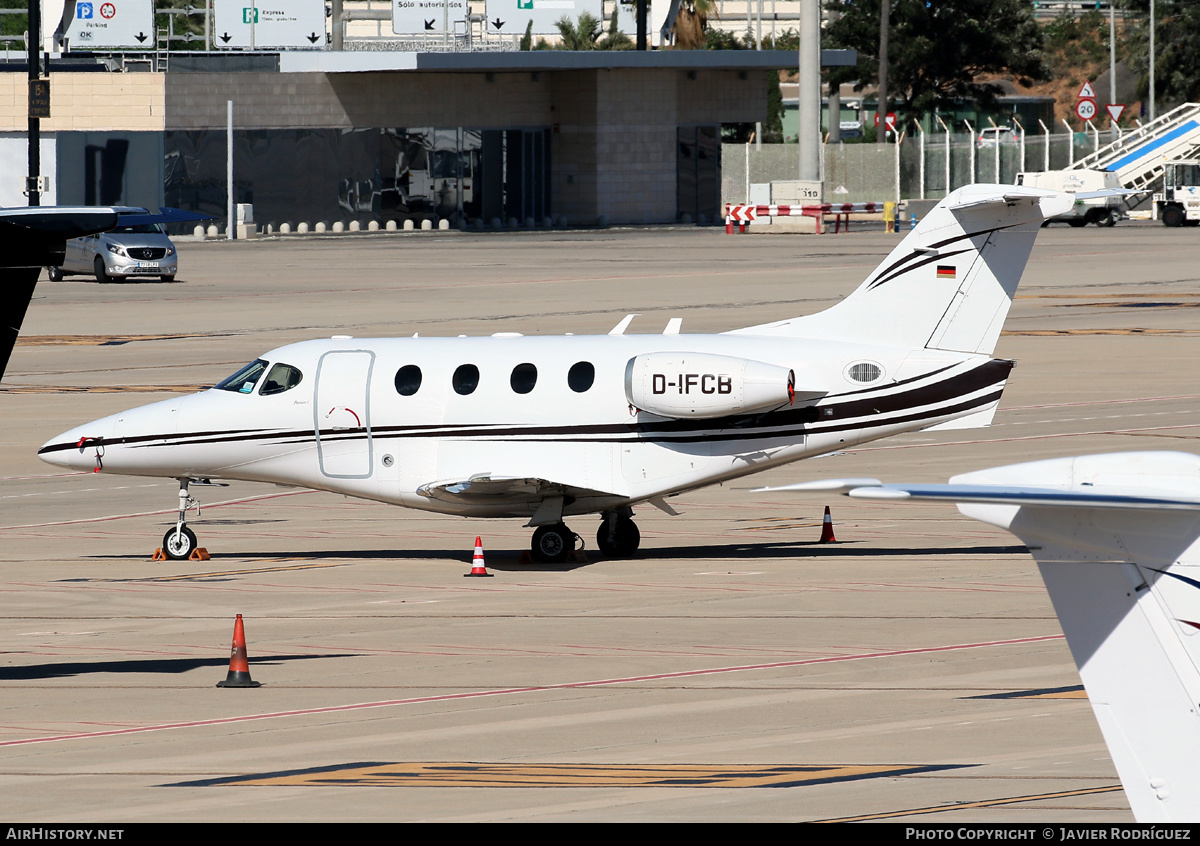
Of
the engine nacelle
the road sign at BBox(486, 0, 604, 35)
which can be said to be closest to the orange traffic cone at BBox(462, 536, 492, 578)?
the engine nacelle

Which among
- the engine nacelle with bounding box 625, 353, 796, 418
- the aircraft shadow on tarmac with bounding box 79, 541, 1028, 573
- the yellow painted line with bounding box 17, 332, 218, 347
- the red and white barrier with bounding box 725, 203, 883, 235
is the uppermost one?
the red and white barrier with bounding box 725, 203, 883, 235

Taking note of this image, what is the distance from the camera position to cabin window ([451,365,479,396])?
949 inches

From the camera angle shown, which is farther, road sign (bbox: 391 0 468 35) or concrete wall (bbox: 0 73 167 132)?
road sign (bbox: 391 0 468 35)

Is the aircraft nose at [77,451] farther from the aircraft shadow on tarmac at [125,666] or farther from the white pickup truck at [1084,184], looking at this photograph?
the white pickup truck at [1084,184]

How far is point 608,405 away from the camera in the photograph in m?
23.8

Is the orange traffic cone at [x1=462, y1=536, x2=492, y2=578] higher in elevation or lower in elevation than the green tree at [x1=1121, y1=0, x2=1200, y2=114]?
lower

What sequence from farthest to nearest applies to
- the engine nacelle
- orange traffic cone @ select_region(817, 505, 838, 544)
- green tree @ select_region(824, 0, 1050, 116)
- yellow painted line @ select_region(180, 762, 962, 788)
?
1. green tree @ select_region(824, 0, 1050, 116)
2. orange traffic cone @ select_region(817, 505, 838, 544)
3. the engine nacelle
4. yellow painted line @ select_region(180, 762, 962, 788)

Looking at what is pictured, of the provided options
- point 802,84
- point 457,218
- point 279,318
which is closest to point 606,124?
point 457,218

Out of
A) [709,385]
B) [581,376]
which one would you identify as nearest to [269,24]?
[581,376]

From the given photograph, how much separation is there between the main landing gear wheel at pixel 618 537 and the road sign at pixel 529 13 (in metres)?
80.8

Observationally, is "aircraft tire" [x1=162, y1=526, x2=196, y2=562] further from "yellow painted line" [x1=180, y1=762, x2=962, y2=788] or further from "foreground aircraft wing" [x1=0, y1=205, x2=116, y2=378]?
"foreground aircraft wing" [x1=0, y1=205, x2=116, y2=378]

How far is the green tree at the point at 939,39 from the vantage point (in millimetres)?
132250

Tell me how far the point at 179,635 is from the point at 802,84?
7253cm

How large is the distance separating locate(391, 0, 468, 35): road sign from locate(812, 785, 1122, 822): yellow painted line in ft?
305
